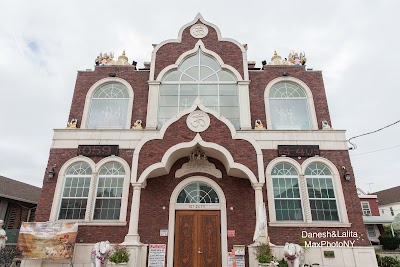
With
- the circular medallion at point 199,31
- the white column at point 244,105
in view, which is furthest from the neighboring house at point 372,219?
the circular medallion at point 199,31

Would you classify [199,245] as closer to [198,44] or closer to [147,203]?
[147,203]

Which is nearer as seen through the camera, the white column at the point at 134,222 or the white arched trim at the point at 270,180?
the white column at the point at 134,222

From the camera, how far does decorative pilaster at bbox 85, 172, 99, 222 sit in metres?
10.3

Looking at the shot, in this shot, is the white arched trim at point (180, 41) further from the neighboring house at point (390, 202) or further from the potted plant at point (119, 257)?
the neighboring house at point (390, 202)

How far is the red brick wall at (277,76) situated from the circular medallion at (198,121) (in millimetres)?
2544

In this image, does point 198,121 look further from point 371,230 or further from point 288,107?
point 371,230

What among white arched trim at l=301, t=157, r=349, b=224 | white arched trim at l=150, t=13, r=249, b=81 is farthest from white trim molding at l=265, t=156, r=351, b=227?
white arched trim at l=150, t=13, r=249, b=81

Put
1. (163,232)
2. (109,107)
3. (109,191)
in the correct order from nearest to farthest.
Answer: (163,232), (109,191), (109,107)

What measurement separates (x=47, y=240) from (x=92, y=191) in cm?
222

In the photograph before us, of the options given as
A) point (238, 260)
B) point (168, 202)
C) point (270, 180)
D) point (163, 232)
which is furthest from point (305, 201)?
point (163, 232)

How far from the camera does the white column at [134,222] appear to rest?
9.06 m

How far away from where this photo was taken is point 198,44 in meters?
13.3

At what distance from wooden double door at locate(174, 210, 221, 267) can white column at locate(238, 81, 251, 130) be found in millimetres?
3868

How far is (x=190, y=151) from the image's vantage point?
34.8 feet
